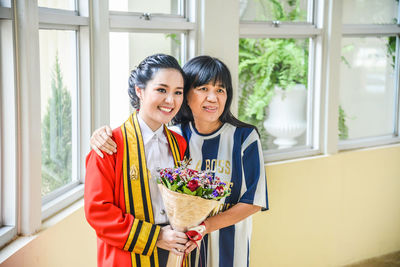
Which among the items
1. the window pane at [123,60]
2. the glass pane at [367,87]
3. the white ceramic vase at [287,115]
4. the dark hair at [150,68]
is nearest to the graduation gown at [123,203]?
the dark hair at [150,68]

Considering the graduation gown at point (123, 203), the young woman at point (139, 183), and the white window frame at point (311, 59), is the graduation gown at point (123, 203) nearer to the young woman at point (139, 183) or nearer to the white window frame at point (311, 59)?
the young woman at point (139, 183)

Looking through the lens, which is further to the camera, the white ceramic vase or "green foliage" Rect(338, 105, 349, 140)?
"green foliage" Rect(338, 105, 349, 140)

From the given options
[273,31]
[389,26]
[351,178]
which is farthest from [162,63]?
[389,26]

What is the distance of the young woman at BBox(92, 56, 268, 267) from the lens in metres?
2.18

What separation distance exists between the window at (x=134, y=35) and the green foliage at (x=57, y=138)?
1.01ft

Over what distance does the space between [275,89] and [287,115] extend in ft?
0.73

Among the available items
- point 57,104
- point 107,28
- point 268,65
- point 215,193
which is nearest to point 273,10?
point 268,65

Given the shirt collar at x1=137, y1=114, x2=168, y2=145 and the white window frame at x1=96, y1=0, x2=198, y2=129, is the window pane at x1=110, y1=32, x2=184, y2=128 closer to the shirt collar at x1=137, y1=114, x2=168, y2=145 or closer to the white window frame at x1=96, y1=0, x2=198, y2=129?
the white window frame at x1=96, y1=0, x2=198, y2=129

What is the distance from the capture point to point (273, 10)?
3.63 metres

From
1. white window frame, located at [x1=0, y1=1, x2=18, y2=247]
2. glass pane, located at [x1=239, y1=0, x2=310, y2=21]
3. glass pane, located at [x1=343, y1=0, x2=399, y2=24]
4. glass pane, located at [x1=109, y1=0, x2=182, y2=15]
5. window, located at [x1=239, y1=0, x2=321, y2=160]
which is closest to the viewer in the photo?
white window frame, located at [x1=0, y1=1, x2=18, y2=247]

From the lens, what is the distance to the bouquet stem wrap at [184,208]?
1717 mm

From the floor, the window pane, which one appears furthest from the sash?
the floor

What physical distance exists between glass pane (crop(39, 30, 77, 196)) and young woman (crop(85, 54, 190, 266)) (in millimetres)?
680

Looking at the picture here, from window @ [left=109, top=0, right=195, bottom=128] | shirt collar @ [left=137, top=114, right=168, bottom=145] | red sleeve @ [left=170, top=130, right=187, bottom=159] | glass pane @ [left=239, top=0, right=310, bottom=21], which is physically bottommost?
red sleeve @ [left=170, top=130, right=187, bottom=159]
